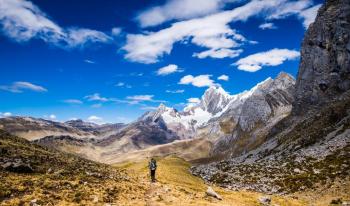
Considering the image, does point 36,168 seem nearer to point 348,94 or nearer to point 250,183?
point 250,183

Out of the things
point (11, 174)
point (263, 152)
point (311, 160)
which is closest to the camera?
point (11, 174)

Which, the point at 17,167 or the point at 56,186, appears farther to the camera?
the point at 17,167

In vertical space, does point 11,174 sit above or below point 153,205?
above

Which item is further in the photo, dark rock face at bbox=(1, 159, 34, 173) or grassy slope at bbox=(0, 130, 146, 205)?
dark rock face at bbox=(1, 159, 34, 173)

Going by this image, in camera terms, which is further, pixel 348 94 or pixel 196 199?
pixel 348 94

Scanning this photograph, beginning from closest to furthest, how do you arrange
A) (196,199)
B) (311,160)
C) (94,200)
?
(94,200)
(196,199)
(311,160)

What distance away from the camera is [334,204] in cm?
5666

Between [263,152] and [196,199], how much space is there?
431ft

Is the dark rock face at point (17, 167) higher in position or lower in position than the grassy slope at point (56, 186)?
higher

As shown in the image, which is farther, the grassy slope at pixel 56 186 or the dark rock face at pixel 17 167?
the dark rock face at pixel 17 167

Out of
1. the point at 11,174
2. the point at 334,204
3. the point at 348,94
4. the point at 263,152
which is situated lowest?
the point at 334,204

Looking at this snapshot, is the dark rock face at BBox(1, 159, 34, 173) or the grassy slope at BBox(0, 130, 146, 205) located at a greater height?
the dark rock face at BBox(1, 159, 34, 173)

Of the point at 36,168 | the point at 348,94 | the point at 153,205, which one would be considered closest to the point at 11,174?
the point at 36,168

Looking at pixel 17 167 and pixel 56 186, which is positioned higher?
pixel 17 167
